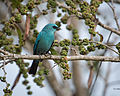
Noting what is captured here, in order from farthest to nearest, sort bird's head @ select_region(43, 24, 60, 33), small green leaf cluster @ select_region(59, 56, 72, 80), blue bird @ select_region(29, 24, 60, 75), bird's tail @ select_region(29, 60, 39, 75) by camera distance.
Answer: bird's head @ select_region(43, 24, 60, 33) < blue bird @ select_region(29, 24, 60, 75) < bird's tail @ select_region(29, 60, 39, 75) < small green leaf cluster @ select_region(59, 56, 72, 80)

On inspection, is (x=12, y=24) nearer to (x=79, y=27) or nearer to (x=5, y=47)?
(x=5, y=47)

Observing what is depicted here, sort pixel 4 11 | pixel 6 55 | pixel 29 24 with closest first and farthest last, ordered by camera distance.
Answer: pixel 6 55 → pixel 29 24 → pixel 4 11

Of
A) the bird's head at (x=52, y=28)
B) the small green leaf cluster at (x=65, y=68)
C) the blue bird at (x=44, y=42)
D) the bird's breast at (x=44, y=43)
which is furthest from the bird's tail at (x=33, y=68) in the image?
the small green leaf cluster at (x=65, y=68)

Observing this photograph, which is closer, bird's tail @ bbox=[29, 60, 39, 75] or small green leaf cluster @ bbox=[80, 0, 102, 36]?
small green leaf cluster @ bbox=[80, 0, 102, 36]

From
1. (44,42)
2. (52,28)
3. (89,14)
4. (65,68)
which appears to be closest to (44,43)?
(44,42)

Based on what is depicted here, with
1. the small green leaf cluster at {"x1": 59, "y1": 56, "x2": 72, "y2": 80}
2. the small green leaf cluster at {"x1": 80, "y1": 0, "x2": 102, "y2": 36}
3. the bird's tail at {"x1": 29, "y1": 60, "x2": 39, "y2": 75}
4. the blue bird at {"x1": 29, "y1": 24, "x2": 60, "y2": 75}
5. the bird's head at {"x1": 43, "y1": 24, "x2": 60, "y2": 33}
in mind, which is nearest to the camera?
the small green leaf cluster at {"x1": 59, "y1": 56, "x2": 72, "y2": 80}

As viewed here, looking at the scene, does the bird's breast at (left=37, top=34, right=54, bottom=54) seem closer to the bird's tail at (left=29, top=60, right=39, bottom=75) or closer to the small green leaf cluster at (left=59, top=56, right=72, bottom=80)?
the bird's tail at (left=29, top=60, right=39, bottom=75)

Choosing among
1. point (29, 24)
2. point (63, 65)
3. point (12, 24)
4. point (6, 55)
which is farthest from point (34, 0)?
point (63, 65)

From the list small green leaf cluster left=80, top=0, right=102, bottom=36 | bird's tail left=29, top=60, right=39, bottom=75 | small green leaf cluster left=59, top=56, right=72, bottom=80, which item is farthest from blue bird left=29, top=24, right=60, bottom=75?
small green leaf cluster left=59, top=56, right=72, bottom=80

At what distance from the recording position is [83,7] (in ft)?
12.3

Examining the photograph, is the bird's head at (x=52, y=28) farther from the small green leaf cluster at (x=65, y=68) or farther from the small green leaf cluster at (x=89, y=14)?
the small green leaf cluster at (x=65, y=68)

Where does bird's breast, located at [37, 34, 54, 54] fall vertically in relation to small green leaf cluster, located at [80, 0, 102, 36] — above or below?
above

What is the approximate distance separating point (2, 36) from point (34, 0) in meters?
0.81

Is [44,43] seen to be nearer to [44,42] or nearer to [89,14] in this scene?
[44,42]
